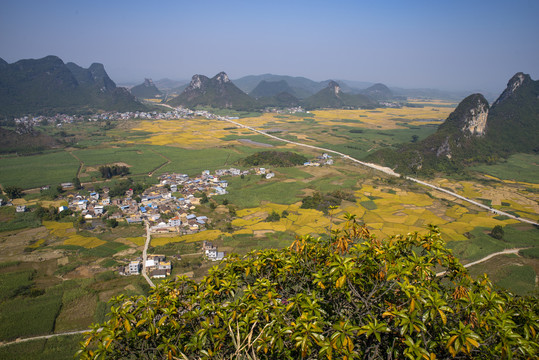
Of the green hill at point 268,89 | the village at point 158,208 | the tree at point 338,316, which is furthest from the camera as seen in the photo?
the green hill at point 268,89

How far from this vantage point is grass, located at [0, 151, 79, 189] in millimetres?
37688

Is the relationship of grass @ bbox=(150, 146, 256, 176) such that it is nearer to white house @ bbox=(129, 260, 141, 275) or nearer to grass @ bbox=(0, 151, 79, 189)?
grass @ bbox=(0, 151, 79, 189)

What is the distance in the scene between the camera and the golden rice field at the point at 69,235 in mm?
23047

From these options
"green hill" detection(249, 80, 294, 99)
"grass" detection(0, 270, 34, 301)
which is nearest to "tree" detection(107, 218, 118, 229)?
"grass" detection(0, 270, 34, 301)

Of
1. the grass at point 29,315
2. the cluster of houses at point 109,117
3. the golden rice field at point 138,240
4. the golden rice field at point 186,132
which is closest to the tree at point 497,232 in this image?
the golden rice field at point 138,240

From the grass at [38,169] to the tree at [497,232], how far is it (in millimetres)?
49574

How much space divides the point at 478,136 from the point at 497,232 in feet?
144

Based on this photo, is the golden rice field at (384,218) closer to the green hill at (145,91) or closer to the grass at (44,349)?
the grass at (44,349)

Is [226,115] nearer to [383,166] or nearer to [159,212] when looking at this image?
[383,166]

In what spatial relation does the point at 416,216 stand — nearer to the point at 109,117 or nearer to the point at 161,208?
the point at 161,208

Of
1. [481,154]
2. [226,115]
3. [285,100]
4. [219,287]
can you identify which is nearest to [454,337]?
[219,287]

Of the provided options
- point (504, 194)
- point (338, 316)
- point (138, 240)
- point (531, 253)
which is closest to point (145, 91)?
point (138, 240)

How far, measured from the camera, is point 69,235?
80.2ft

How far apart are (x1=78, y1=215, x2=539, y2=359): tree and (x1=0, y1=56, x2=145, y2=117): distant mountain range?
115m
